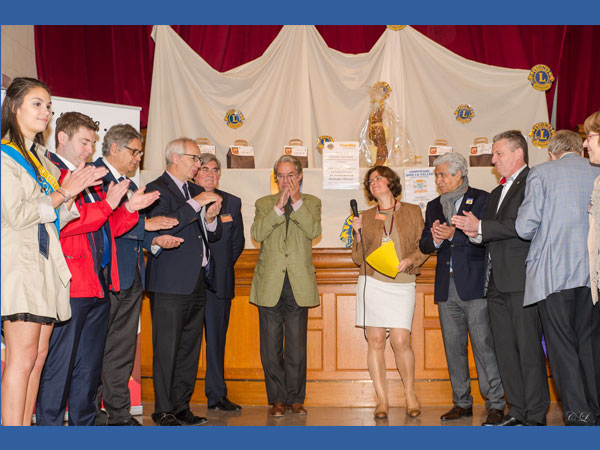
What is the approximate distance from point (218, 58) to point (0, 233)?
4381 mm

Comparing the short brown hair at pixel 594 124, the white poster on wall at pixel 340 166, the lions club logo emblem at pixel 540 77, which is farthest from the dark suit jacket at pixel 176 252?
the lions club logo emblem at pixel 540 77

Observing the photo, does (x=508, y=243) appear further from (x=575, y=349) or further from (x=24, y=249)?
(x=24, y=249)

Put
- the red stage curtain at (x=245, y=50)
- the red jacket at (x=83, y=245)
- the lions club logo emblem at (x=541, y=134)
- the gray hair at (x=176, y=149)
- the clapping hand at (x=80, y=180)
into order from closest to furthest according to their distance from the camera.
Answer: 1. the clapping hand at (x=80, y=180)
2. the red jacket at (x=83, y=245)
3. the gray hair at (x=176, y=149)
4. the lions club logo emblem at (x=541, y=134)
5. the red stage curtain at (x=245, y=50)

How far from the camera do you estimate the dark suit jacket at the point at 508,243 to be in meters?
3.41

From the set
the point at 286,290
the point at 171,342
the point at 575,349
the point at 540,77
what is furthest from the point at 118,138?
the point at 540,77

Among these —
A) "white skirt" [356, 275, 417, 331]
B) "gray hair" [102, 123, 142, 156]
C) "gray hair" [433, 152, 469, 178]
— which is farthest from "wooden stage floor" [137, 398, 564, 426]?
"gray hair" [102, 123, 142, 156]

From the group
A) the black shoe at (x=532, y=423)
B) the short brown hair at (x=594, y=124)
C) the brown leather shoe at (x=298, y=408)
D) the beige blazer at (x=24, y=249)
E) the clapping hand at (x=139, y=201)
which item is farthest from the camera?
the brown leather shoe at (x=298, y=408)

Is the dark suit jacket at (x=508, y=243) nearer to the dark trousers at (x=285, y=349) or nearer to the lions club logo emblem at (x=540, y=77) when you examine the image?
the dark trousers at (x=285, y=349)

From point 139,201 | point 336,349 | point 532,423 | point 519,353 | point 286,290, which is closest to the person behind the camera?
point 139,201

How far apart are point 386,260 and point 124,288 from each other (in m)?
1.60

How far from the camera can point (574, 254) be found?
3123mm

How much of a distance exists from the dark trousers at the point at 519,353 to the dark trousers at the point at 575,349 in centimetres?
24

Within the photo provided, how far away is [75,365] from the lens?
3.15 m

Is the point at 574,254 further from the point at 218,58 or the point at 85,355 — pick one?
the point at 218,58
